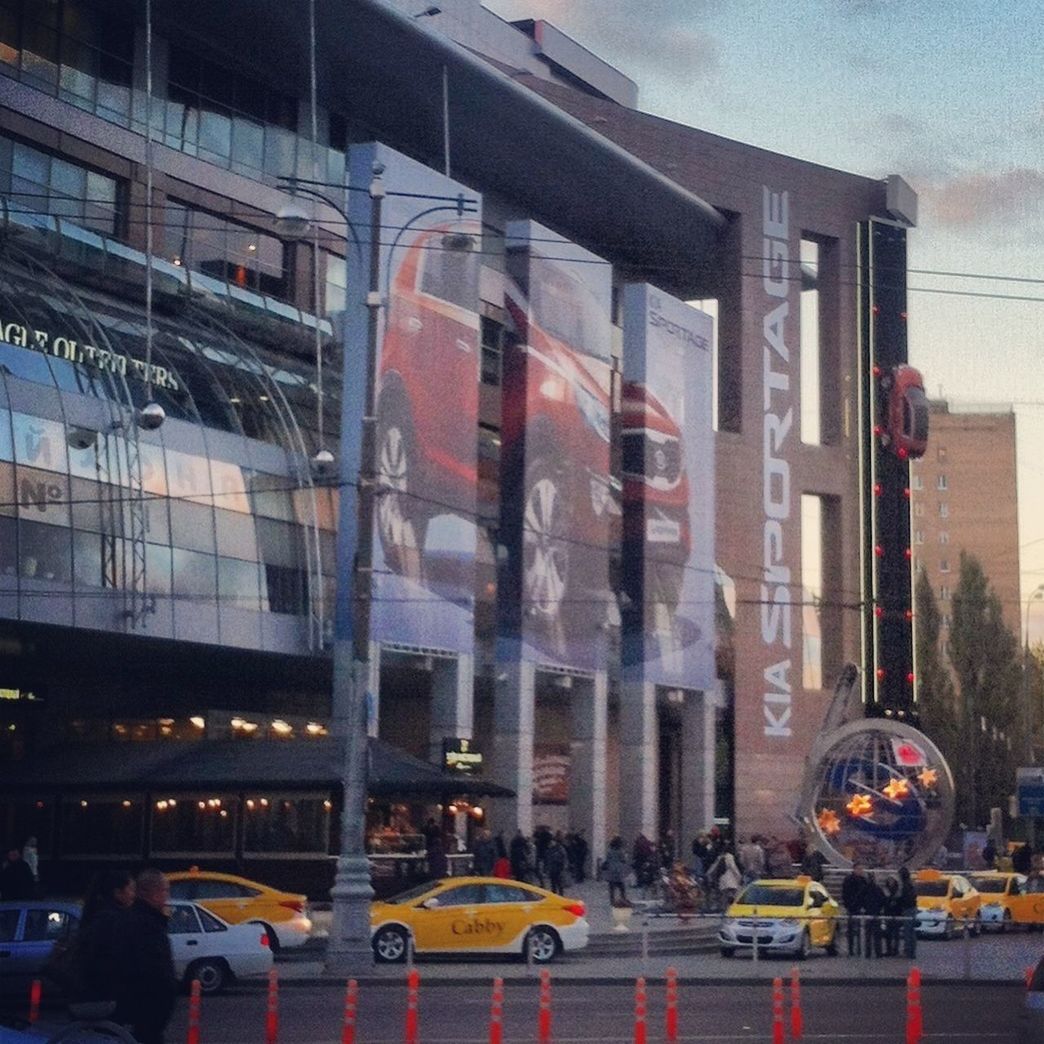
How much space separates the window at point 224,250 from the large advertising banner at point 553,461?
23.5 ft

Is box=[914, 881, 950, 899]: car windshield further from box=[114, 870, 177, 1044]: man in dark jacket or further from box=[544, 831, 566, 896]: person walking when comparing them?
box=[114, 870, 177, 1044]: man in dark jacket

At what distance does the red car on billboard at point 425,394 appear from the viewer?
45906 mm

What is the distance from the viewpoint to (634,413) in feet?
190

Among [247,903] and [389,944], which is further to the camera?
[389,944]

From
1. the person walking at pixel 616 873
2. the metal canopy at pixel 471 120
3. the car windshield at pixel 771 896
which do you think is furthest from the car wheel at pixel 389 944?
the metal canopy at pixel 471 120

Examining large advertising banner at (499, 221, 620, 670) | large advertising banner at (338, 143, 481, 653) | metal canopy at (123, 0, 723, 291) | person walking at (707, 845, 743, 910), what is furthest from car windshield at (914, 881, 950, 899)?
metal canopy at (123, 0, 723, 291)

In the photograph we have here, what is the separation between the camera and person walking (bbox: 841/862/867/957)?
33.8 meters

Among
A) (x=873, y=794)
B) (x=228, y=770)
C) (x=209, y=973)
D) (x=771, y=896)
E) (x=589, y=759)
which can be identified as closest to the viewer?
(x=209, y=973)

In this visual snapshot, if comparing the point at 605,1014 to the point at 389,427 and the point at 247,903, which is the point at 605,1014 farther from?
the point at 389,427

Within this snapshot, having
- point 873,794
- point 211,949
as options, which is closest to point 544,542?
point 873,794

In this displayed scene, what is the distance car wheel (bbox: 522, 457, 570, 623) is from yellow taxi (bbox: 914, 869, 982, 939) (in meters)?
13.6

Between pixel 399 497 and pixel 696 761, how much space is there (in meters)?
19.9

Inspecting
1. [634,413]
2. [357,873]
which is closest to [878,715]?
[634,413]

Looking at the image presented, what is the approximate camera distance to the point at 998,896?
45.9 m
